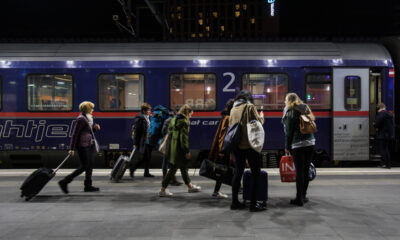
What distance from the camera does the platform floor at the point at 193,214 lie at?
450cm

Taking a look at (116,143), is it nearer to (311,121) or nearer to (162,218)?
(162,218)

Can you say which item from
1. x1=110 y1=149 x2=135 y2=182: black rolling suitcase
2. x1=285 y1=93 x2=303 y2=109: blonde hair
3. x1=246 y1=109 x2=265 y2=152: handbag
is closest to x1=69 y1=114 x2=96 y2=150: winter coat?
x1=110 y1=149 x2=135 y2=182: black rolling suitcase

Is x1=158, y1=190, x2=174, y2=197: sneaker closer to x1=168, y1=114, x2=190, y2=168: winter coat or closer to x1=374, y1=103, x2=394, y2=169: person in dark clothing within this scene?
x1=168, y1=114, x2=190, y2=168: winter coat

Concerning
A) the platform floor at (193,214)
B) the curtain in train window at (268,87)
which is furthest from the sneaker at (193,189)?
the curtain in train window at (268,87)

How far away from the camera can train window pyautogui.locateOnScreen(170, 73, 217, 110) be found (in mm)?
9984

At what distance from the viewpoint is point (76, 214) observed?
17.7ft

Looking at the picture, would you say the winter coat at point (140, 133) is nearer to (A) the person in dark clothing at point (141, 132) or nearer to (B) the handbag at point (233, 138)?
(A) the person in dark clothing at point (141, 132)

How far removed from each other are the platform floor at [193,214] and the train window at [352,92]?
116 inches

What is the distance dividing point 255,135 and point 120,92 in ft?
18.3

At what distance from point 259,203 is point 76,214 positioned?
106 inches

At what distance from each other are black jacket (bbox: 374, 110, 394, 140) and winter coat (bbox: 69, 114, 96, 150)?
7149mm

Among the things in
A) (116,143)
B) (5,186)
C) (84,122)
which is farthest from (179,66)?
(5,186)

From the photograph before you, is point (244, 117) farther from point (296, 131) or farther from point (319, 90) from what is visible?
point (319, 90)

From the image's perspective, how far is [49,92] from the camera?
10062mm
